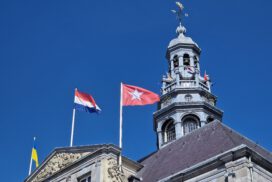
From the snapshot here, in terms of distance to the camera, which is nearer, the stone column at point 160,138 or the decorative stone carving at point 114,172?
the decorative stone carving at point 114,172

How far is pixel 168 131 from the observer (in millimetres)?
37375

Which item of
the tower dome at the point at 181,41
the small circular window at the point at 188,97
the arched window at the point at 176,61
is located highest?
the tower dome at the point at 181,41

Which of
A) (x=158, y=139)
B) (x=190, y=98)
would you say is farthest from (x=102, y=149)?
(x=190, y=98)

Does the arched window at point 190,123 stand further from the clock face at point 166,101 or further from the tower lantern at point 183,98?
the clock face at point 166,101

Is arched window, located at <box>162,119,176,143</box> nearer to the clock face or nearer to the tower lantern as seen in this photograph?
the tower lantern

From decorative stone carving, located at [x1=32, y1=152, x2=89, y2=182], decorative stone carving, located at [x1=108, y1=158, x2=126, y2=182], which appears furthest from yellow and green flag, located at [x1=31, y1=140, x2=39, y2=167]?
decorative stone carving, located at [x1=108, y1=158, x2=126, y2=182]

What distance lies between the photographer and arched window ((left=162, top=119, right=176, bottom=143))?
36644mm

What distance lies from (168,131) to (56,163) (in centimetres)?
980

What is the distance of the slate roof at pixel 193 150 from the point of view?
26453 mm

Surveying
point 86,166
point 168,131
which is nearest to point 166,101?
point 168,131

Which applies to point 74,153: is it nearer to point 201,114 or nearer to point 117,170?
point 117,170

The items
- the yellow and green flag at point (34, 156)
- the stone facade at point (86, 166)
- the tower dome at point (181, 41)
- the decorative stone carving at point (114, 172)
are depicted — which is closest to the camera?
the decorative stone carving at point (114, 172)

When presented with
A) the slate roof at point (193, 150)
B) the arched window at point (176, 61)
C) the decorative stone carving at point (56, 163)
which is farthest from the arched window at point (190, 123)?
the decorative stone carving at point (56, 163)

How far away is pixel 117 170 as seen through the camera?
1076 inches
